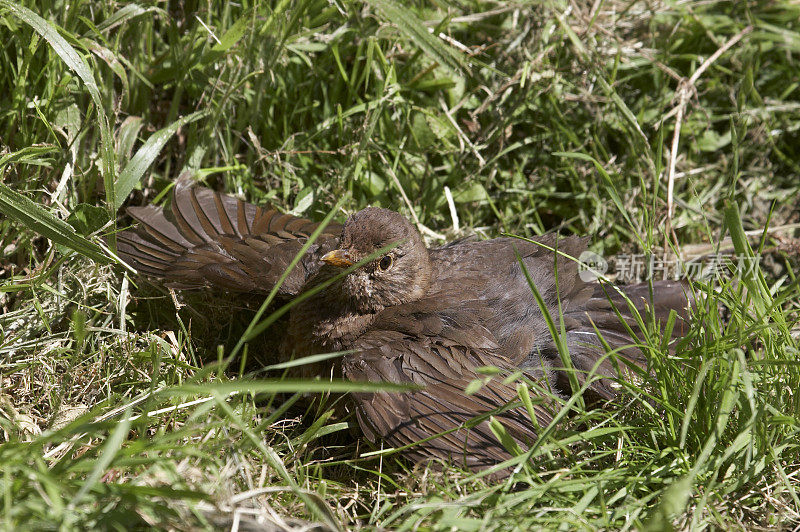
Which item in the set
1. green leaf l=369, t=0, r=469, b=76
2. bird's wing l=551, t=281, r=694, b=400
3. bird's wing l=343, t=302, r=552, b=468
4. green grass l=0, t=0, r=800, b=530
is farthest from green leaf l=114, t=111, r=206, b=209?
bird's wing l=551, t=281, r=694, b=400

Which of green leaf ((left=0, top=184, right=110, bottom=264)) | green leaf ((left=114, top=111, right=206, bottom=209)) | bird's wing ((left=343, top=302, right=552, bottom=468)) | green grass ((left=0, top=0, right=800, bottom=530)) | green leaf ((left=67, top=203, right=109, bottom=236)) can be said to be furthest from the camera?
green leaf ((left=114, top=111, right=206, bottom=209))

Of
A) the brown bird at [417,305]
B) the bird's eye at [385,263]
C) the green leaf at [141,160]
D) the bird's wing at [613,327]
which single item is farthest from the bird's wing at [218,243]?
the bird's wing at [613,327]

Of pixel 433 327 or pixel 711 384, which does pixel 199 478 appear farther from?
pixel 711 384

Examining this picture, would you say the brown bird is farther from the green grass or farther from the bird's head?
the green grass

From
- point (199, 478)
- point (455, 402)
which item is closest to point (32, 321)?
point (199, 478)

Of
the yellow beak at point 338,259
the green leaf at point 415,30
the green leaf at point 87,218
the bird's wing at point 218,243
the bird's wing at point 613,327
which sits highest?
the green leaf at point 415,30

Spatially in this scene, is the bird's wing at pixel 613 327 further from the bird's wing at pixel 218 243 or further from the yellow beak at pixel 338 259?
the bird's wing at pixel 218 243

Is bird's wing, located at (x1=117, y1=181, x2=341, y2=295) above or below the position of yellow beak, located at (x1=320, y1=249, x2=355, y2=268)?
below

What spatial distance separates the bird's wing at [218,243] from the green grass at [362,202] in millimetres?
154

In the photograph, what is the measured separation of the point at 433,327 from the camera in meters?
3.15

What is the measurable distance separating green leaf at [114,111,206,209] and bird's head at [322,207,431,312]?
904 millimetres

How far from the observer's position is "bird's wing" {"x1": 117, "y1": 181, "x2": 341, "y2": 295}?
344 centimetres

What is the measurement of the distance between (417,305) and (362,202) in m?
0.98

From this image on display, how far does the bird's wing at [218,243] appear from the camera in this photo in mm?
3436
